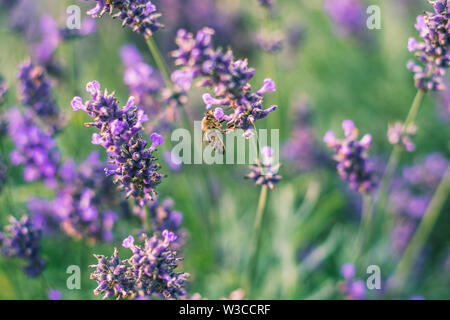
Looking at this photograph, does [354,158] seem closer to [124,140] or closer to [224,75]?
[224,75]

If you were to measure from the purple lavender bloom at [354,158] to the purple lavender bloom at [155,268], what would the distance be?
95cm

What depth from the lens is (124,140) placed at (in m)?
1.61

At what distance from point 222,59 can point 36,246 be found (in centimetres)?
138

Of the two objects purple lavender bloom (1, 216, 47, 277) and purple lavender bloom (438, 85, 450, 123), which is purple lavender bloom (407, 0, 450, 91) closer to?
purple lavender bloom (1, 216, 47, 277)

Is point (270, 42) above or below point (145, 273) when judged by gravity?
above

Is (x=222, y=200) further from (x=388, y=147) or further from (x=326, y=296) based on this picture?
(x=388, y=147)

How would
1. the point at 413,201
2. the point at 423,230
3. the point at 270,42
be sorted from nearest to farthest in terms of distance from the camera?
the point at 270,42 < the point at 423,230 < the point at 413,201

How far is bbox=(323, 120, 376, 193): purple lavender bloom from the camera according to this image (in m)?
2.11

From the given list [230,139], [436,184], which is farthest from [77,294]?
[436,184]

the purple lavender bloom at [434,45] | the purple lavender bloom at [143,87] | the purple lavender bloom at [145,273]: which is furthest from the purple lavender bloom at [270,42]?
the purple lavender bloom at [145,273]

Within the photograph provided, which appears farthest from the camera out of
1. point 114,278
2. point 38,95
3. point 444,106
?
point 444,106

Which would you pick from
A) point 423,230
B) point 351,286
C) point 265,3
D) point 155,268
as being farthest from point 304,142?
point 155,268

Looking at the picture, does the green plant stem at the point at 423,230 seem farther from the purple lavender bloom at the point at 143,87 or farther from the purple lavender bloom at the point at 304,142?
the purple lavender bloom at the point at 143,87

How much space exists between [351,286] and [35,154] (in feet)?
6.27
